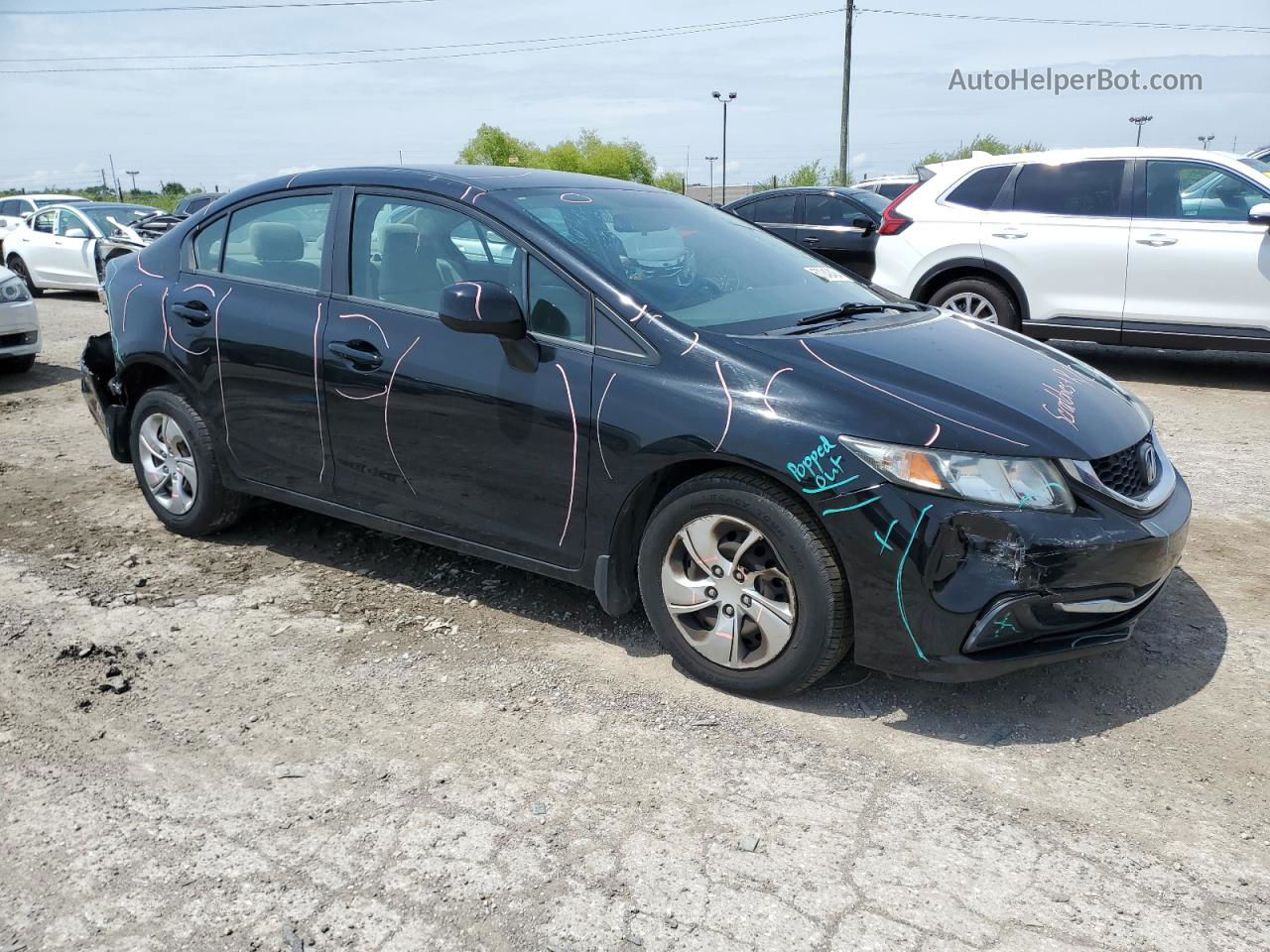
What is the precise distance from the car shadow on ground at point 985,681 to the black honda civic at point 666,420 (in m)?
0.26

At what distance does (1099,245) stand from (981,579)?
20.4ft

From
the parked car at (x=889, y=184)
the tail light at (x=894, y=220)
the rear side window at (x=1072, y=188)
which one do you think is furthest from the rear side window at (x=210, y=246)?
the parked car at (x=889, y=184)

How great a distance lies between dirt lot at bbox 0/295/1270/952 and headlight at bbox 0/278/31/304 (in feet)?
19.0

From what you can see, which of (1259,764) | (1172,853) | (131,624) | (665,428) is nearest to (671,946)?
(1172,853)

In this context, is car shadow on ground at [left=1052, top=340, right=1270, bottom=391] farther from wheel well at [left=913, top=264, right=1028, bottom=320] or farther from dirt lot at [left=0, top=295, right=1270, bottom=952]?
dirt lot at [left=0, top=295, right=1270, bottom=952]

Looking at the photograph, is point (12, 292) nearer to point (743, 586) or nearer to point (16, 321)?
point (16, 321)

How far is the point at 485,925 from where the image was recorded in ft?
8.16

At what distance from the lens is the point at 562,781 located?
10.1ft

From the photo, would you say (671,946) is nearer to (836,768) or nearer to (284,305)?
(836,768)

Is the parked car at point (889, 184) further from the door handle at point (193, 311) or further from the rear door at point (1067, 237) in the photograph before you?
the door handle at point (193, 311)

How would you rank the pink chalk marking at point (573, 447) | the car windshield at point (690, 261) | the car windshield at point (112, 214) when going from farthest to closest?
the car windshield at point (112, 214)
the car windshield at point (690, 261)
the pink chalk marking at point (573, 447)

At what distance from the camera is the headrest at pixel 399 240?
413 centimetres

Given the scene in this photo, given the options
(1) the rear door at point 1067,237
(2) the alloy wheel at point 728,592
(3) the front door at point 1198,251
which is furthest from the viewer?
(1) the rear door at point 1067,237

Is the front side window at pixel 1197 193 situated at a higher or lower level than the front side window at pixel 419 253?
higher
